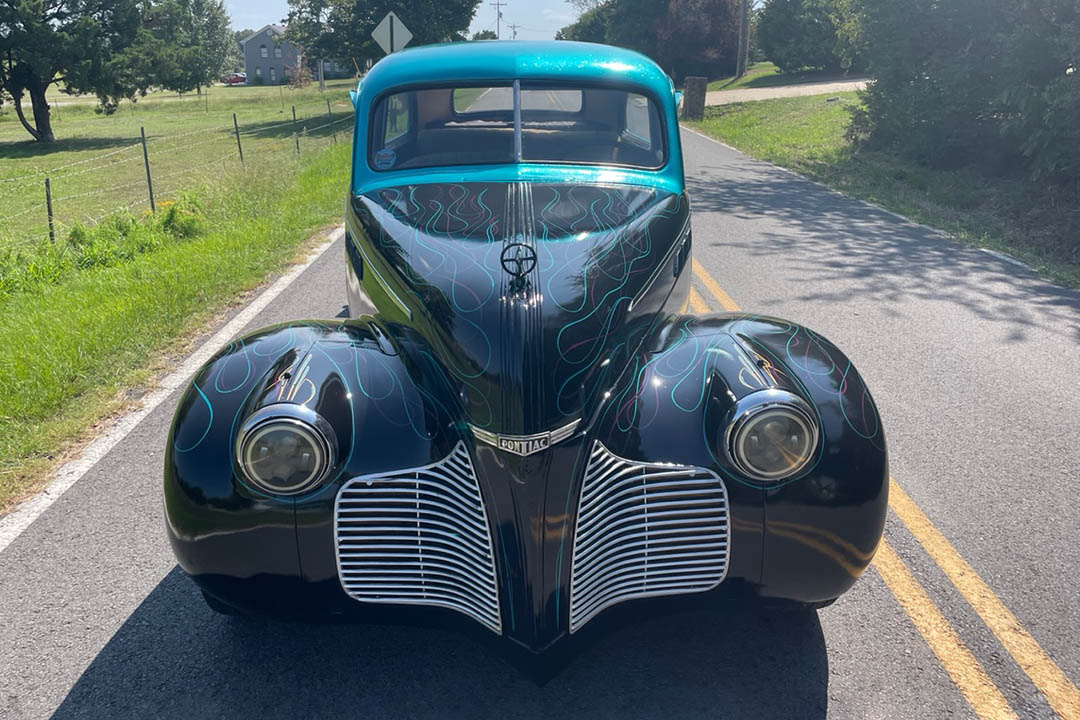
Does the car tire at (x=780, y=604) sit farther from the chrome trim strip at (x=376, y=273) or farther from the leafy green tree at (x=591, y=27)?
the leafy green tree at (x=591, y=27)

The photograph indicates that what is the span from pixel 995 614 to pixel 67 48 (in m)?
36.8

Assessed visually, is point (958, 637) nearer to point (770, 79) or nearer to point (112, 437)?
point (112, 437)

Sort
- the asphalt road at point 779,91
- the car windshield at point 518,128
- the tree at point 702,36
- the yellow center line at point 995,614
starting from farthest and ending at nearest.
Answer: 1. the tree at point 702,36
2. the asphalt road at point 779,91
3. the car windshield at point 518,128
4. the yellow center line at point 995,614

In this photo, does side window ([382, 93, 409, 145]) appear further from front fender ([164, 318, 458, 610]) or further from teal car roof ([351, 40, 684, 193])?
front fender ([164, 318, 458, 610])

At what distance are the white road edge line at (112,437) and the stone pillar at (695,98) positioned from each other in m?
24.3

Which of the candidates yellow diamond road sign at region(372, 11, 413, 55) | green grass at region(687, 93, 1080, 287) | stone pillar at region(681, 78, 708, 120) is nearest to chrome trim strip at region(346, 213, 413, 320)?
green grass at region(687, 93, 1080, 287)

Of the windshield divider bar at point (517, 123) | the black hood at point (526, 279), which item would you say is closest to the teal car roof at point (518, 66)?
the windshield divider bar at point (517, 123)

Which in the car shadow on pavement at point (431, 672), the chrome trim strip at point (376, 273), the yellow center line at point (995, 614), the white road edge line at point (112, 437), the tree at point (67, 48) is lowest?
the yellow center line at point (995, 614)

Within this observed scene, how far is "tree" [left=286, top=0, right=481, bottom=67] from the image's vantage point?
34750 millimetres

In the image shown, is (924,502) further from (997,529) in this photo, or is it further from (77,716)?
(77,716)

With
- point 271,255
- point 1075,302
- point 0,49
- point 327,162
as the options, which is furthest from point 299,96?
point 1075,302

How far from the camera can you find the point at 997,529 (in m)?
3.60

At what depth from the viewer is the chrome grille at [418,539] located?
2467 mm

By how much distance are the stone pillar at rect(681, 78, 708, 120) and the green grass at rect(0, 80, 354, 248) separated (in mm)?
11474
